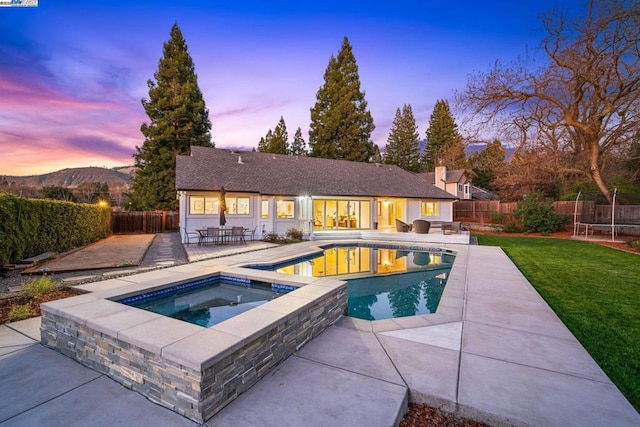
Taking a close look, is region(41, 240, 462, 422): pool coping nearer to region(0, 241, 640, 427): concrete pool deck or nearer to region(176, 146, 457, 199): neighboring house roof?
region(0, 241, 640, 427): concrete pool deck

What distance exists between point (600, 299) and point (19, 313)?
10.2m

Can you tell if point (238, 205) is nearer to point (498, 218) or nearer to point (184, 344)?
point (184, 344)

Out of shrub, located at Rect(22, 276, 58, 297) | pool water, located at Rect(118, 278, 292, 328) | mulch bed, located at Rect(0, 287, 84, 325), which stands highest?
shrub, located at Rect(22, 276, 58, 297)

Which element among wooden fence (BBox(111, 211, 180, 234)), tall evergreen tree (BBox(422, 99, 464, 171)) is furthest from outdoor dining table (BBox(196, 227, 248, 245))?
tall evergreen tree (BBox(422, 99, 464, 171))

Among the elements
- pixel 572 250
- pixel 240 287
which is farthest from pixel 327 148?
pixel 240 287

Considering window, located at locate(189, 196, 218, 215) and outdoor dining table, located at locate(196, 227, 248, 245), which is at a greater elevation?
window, located at locate(189, 196, 218, 215)

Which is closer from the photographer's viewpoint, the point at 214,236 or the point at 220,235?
the point at 214,236

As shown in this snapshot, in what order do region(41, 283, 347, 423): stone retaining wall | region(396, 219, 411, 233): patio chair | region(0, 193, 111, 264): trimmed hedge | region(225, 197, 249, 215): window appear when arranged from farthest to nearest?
region(396, 219, 411, 233): patio chair → region(225, 197, 249, 215): window → region(0, 193, 111, 264): trimmed hedge → region(41, 283, 347, 423): stone retaining wall

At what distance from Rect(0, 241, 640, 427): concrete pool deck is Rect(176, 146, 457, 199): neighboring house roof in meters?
11.6

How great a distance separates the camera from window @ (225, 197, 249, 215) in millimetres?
15327

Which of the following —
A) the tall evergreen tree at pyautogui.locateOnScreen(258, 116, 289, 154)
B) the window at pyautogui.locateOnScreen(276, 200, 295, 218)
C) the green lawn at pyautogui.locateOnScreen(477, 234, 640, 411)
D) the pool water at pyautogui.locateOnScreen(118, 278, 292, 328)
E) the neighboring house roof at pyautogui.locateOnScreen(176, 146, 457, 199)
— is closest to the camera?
the green lawn at pyautogui.locateOnScreen(477, 234, 640, 411)

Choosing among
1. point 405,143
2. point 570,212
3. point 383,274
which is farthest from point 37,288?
point 405,143

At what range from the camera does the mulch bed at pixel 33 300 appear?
15.2ft

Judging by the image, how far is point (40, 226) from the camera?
380 inches
